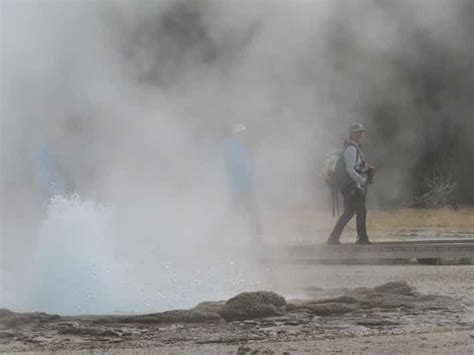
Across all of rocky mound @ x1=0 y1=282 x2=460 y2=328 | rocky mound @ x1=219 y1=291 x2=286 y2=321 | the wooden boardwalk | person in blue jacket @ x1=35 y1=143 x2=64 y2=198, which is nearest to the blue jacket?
the wooden boardwalk

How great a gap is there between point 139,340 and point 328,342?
1206mm

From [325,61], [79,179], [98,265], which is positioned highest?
[325,61]

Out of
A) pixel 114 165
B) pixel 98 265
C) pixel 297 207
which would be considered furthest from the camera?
pixel 297 207

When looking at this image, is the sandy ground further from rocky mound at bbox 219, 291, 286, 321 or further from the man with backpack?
the man with backpack

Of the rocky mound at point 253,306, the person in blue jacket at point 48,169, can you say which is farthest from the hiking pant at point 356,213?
the rocky mound at point 253,306

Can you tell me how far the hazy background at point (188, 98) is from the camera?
10.2 m

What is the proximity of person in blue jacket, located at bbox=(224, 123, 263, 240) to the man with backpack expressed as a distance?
1.09 m

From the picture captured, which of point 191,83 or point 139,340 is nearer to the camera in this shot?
point 139,340

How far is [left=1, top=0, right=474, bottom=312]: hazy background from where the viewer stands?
33.4 feet

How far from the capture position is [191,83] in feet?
37.8

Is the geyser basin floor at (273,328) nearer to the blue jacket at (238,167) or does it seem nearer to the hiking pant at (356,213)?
the blue jacket at (238,167)

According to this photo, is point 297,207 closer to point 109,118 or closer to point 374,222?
point 109,118

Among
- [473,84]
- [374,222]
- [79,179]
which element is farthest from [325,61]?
[374,222]

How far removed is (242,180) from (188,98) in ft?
3.80
